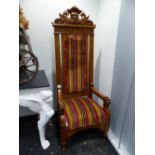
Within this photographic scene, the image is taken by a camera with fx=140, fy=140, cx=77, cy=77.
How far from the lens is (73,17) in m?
1.54

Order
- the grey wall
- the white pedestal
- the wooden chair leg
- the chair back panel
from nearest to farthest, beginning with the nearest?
the white pedestal → the grey wall → the wooden chair leg → the chair back panel

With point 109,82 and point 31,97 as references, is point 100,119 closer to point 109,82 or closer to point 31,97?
point 109,82

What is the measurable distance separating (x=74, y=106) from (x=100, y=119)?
0.31 metres

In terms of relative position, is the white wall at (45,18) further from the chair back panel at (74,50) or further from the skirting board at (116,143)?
the skirting board at (116,143)

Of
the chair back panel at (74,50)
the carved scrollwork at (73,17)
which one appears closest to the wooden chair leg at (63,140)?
the chair back panel at (74,50)

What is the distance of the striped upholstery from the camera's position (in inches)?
63.3

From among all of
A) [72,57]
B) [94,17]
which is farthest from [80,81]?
[94,17]

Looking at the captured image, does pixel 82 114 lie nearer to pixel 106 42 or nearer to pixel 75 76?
pixel 75 76

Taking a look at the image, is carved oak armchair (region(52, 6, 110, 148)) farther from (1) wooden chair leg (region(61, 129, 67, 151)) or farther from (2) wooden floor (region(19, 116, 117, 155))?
(2) wooden floor (region(19, 116, 117, 155))

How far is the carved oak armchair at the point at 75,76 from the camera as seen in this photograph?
144cm

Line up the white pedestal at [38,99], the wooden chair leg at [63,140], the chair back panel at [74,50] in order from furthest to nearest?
the chair back panel at [74,50] → the wooden chair leg at [63,140] → the white pedestal at [38,99]

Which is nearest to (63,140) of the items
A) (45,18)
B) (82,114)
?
(82,114)

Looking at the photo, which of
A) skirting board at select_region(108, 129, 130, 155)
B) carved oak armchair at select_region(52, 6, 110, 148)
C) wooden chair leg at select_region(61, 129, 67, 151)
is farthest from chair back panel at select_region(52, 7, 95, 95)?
skirting board at select_region(108, 129, 130, 155)

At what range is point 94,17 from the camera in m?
1.90
